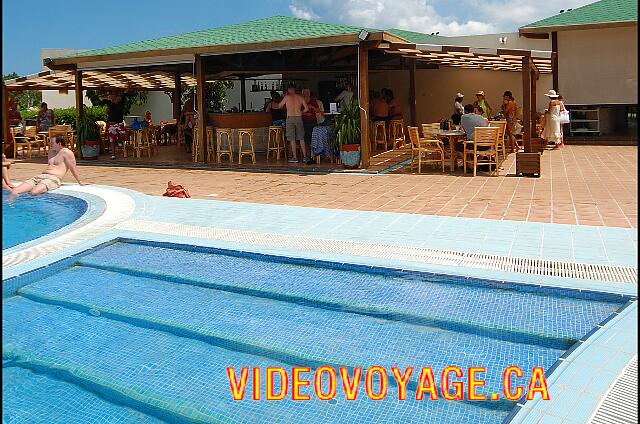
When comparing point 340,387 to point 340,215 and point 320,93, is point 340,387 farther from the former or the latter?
point 320,93

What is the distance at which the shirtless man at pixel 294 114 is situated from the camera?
12.8 meters

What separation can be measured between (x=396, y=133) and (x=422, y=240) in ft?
34.7

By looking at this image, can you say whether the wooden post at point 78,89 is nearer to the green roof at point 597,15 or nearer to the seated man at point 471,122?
the seated man at point 471,122

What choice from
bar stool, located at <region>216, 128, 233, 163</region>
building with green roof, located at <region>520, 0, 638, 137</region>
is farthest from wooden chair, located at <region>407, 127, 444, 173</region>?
building with green roof, located at <region>520, 0, 638, 137</region>

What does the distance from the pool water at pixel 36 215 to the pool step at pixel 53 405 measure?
4005 mm

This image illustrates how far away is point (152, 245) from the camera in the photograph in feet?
21.5

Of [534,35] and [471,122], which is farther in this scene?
[534,35]

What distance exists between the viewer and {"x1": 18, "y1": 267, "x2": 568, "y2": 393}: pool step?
393cm

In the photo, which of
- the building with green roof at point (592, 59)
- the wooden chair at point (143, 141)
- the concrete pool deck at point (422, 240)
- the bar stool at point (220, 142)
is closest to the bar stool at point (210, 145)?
the bar stool at point (220, 142)

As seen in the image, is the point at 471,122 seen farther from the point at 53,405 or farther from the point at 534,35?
the point at 534,35

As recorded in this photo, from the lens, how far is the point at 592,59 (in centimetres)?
1773

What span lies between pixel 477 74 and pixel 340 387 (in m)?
18.7

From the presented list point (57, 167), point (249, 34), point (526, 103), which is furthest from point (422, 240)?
point (249, 34)

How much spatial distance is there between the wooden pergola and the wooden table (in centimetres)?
123
